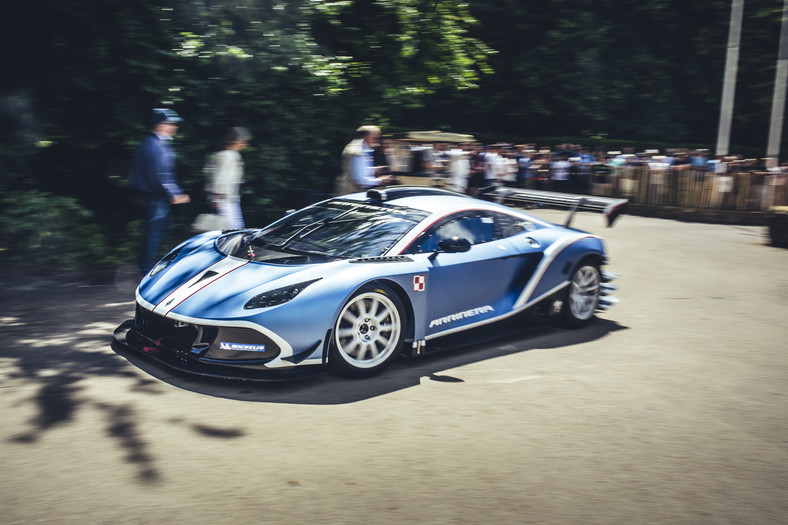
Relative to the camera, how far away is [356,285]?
5.54 m

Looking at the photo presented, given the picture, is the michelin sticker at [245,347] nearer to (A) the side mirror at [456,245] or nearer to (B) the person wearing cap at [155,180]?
(A) the side mirror at [456,245]

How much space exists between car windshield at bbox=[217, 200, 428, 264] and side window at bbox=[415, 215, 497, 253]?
19 cm

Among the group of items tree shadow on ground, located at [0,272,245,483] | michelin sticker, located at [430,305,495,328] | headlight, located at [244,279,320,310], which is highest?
headlight, located at [244,279,320,310]

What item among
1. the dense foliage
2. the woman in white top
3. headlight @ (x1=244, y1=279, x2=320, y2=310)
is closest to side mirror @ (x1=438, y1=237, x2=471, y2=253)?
headlight @ (x1=244, y1=279, x2=320, y2=310)

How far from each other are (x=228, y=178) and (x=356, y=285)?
12.6 feet

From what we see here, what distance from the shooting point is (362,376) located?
5676 millimetres

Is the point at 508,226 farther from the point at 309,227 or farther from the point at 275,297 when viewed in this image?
the point at 275,297

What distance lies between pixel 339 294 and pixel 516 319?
213cm

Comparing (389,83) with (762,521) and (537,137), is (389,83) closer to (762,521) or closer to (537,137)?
(762,521)

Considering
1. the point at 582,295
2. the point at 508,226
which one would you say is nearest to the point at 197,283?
the point at 508,226

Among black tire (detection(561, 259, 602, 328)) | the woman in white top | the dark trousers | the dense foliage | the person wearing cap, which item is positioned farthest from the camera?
the dense foliage

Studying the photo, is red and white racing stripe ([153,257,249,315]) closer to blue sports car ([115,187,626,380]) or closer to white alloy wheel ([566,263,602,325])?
blue sports car ([115,187,626,380])

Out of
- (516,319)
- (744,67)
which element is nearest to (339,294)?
(516,319)

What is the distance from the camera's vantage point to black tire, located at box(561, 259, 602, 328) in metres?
7.45
